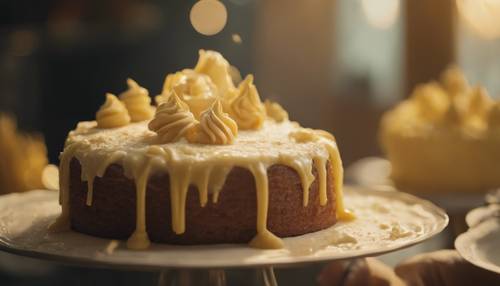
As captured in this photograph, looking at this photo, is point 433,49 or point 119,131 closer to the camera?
point 119,131

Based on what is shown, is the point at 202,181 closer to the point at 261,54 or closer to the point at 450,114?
the point at 450,114

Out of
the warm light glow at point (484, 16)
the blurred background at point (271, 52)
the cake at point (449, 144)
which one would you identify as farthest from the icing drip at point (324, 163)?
the warm light glow at point (484, 16)

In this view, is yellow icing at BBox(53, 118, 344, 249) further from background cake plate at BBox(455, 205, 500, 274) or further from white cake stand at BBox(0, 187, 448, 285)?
background cake plate at BBox(455, 205, 500, 274)

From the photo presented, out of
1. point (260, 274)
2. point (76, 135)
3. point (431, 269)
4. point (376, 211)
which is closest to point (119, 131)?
point (76, 135)

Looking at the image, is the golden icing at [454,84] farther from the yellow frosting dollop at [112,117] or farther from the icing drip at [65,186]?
the icing drip at [65,186]

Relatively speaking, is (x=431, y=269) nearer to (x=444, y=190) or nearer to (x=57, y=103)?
(x=444, y=190)

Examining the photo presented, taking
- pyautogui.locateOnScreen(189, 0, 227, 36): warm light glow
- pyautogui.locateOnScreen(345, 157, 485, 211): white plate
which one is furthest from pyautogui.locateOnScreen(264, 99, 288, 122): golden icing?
pyautogui.locateOnScreen(189, 0, 227, 36): warm light glow

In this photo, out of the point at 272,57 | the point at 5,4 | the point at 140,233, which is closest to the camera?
the point at 140,233
